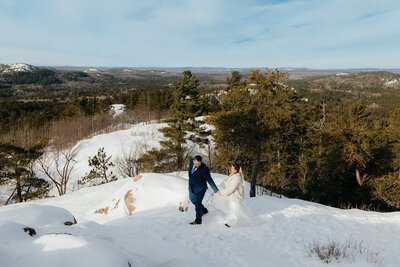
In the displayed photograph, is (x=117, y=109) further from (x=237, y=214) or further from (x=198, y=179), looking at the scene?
(x=237, y=214)

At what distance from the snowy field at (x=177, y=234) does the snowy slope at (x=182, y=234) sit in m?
0.01

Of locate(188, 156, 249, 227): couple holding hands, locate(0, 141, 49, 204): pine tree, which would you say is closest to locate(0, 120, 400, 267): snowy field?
locate(188, 156, 249, 227): couple holding hands

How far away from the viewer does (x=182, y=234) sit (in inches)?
225

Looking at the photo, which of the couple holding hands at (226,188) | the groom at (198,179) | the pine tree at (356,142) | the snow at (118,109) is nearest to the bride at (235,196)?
the couple holding hands at (226,188)

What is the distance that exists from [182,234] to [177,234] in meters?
0.13

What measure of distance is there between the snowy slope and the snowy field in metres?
0.01

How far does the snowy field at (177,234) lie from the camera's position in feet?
9.70

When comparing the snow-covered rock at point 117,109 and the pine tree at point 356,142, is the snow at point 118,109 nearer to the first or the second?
the snow-covered rock at point 117,109

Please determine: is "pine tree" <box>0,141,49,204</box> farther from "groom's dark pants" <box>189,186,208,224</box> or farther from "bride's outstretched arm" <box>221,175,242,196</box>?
"bride's outstretched arm" <box>221,175,242,196</box>

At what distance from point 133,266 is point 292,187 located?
23840 mm

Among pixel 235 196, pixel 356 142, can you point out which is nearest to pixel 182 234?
pixel 235 196

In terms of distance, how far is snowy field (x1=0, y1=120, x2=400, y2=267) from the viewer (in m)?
2.96

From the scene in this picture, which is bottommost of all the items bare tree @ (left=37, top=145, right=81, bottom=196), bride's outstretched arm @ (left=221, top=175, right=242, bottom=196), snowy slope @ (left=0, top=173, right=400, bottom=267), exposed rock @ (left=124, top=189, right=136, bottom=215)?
bare tree @ (left=37, top=145, right=81, bottom=196)

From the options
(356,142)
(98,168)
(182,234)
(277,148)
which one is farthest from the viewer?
(277,148)
